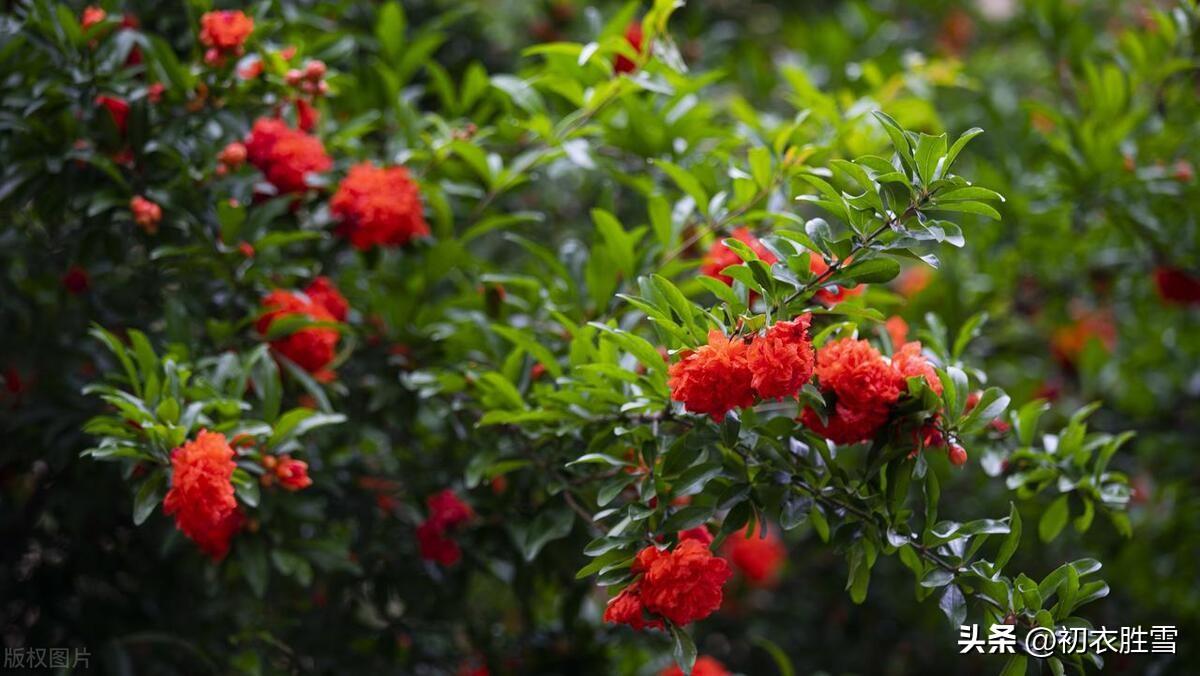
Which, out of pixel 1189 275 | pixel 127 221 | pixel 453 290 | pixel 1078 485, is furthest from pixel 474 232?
pixel 1189 275

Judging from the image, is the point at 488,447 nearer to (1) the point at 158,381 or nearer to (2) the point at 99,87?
(1) the point at 158,381

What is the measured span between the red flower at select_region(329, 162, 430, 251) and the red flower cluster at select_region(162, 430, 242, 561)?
0.47m

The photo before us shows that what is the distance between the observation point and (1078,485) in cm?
150

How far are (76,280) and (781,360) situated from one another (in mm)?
1184

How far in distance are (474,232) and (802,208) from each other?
56cm

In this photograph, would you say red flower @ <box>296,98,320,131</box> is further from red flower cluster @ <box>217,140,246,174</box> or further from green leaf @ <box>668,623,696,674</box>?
green leaf @ <box>668,623,696,674</box>

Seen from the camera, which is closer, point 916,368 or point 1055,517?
point 916,368

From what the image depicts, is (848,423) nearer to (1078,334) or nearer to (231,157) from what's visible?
(231,157)

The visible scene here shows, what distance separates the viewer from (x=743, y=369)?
46.0 inches

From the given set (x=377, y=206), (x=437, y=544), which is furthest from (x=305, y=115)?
(x=437, y=544)

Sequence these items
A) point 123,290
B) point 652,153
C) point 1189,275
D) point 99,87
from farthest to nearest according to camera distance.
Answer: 1. point 1189,275
2. point 652,153
3. point 123,290
4. point 99,87

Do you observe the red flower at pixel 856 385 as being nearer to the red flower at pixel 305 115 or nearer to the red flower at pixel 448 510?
the red flower at pixel 448 510

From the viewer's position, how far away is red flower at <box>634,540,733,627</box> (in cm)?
121

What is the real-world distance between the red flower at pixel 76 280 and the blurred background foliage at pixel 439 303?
0.04ft
